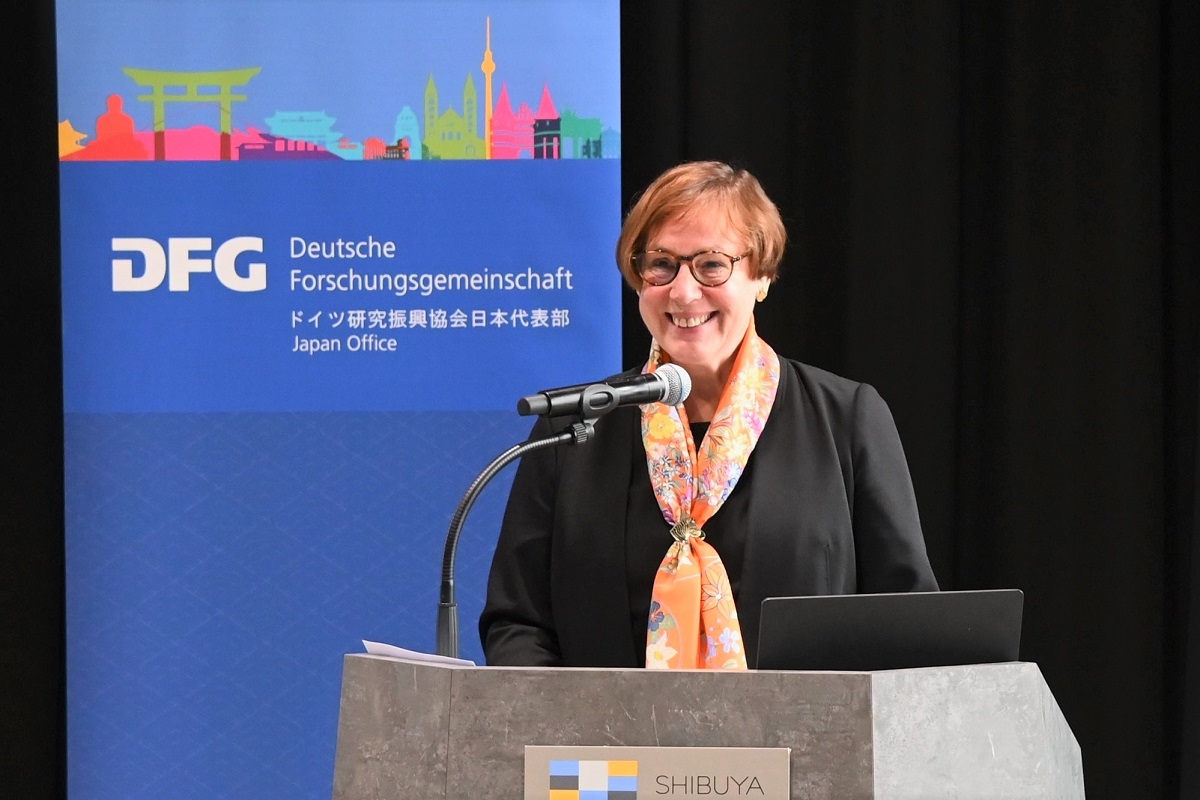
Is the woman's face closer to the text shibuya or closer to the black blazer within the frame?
the black blazer

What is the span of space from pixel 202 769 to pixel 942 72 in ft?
7.58

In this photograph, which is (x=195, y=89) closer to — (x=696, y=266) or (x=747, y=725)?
(x=696, y=266)

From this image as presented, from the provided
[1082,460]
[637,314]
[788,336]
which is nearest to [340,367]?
[637,314]

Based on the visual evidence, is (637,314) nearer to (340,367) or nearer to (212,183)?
(340,367)

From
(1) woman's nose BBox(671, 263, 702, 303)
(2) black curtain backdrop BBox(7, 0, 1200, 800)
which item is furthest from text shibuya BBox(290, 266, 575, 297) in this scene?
(1) woman's nose BBox(671, 263, 702, 303)

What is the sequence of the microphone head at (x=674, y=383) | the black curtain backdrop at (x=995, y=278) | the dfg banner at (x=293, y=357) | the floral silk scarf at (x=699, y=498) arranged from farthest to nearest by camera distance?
the black curtain backdrop at (x=995, y=278) < the dfg banner at (x=293, y=357) < the floral silk scarf at (x=699, y=498) < the microphone head at (x=674, y=383)

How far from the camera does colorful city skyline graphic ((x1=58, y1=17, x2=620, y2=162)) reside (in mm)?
2760

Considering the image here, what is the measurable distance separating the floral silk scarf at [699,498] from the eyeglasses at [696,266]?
0.16 metres

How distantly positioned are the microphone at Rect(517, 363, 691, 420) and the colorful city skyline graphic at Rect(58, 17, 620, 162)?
130 cm

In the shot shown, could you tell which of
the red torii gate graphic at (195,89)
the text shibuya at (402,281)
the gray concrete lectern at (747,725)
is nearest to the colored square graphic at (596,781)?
the gray concrete lectern at (747,725)

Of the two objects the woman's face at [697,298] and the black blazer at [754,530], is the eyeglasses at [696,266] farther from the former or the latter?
the black blazer at [754,530]

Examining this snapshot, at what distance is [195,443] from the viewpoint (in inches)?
109

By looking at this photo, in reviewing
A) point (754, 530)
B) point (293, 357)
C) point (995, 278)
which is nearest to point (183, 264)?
point (293, 357)

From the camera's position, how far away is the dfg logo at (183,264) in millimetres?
2758
